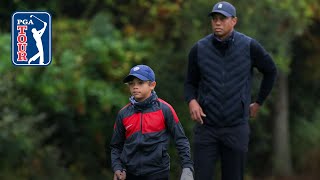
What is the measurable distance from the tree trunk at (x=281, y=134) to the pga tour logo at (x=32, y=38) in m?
6.66

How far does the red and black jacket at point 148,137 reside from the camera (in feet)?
22.0

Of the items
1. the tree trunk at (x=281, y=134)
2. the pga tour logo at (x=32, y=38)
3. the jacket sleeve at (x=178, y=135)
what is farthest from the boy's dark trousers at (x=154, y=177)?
the tree trunk at (x=281, y=134)

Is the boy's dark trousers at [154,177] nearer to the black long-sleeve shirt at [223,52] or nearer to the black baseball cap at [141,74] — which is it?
the black baseball cap at [141,74]

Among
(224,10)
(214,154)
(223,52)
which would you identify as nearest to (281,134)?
(214,154)

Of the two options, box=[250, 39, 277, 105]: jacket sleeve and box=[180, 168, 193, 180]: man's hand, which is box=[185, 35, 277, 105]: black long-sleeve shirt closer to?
box=[250, 39, 277, 105]: jacket sleeve

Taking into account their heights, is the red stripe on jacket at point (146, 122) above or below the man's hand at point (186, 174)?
above

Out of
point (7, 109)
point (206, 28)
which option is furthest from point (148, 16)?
point (7, 109)

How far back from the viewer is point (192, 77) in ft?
24.9

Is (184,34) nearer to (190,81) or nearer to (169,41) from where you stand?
(169,41)

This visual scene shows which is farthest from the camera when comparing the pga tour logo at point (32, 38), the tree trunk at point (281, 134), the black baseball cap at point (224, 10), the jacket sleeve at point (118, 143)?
the tree trunk at point (281, 134)

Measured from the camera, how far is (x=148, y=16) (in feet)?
45.7

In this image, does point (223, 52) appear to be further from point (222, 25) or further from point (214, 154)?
point (214, 154)

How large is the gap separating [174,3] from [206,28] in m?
0.83

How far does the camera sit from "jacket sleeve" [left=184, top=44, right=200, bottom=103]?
24.7 feet
